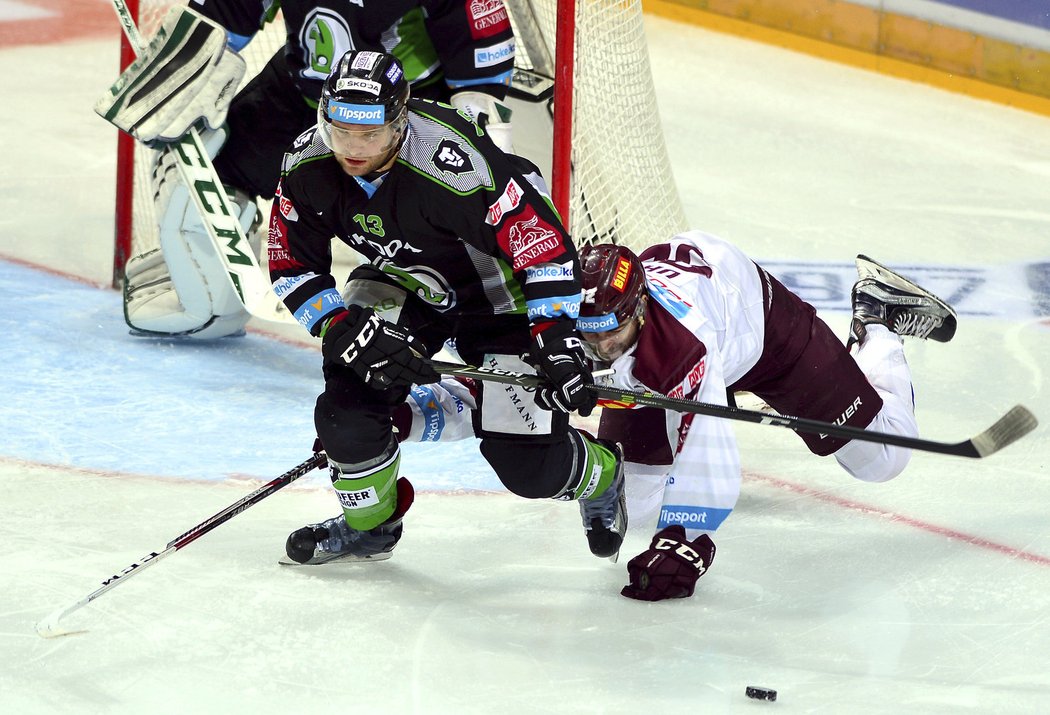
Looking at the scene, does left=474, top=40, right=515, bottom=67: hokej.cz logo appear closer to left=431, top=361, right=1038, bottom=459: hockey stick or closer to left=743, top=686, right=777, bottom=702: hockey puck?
left=431, top=361, right=1038, bottom=459: hockey stick

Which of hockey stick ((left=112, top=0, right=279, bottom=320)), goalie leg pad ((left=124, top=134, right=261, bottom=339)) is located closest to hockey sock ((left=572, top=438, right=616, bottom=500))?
hockey stick ((left=112, top=0, right=279, bottom=320))

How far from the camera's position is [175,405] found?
4191mm

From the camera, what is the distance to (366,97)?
2.90 meters

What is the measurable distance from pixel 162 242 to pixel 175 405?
23.7 inches

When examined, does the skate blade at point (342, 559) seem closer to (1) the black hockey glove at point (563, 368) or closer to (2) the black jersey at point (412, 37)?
(1) the black hockey glove at point (563, 368)

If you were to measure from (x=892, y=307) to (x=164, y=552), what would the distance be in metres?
1.86

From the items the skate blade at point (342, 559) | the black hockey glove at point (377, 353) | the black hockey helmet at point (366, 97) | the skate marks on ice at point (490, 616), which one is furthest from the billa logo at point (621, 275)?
the skate blade at point (342, 559)

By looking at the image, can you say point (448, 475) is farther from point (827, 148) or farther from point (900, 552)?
point (827, 148)

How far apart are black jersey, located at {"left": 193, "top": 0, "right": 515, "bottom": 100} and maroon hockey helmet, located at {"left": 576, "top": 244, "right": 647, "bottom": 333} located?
121 cm

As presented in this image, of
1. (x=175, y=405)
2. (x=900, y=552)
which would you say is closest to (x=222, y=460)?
(x=175, y=405)

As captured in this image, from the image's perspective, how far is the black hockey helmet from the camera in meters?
2.89

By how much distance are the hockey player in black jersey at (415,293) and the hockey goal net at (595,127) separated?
1383 millimetres

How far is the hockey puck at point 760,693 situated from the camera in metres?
2.76

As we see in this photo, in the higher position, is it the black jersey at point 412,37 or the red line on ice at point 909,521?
the black jersey at point 412,37
